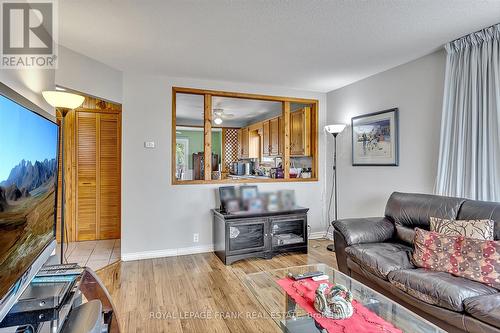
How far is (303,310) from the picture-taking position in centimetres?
174

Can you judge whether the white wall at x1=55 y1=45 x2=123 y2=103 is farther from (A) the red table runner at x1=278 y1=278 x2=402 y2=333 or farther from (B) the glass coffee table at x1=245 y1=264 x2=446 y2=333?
(A) the red table runner at x1=278 y1=278 x2=402 y2=333

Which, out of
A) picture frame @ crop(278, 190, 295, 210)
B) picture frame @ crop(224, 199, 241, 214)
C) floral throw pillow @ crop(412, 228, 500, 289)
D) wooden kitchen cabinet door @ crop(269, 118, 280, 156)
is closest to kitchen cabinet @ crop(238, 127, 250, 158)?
wooden kitchen cabinet door @ crop(269, 118, 280, 156)

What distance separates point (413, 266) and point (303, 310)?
1066mm

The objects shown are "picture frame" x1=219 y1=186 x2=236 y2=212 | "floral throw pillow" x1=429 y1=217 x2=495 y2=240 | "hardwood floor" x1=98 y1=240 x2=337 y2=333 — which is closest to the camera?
"floral throw pillow" x1=429 y1=217 x2=495 y2=240

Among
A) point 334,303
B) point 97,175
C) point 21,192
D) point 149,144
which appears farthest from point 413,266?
point 97,175

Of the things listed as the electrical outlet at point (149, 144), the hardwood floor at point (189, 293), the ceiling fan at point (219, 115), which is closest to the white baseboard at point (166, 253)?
the hardwood floor at point (189, 293)

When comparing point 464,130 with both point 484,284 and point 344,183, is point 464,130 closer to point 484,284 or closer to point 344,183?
point 484,284

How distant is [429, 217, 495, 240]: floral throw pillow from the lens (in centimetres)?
202

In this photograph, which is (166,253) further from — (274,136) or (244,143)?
(244,143)

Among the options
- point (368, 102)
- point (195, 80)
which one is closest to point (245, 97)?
point (195, 80)

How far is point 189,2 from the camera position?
203 centimetres

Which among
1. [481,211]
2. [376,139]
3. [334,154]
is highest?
[376,139]

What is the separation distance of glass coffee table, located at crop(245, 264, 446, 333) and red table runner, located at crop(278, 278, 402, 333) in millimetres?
46

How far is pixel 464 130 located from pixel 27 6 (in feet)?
12.3
